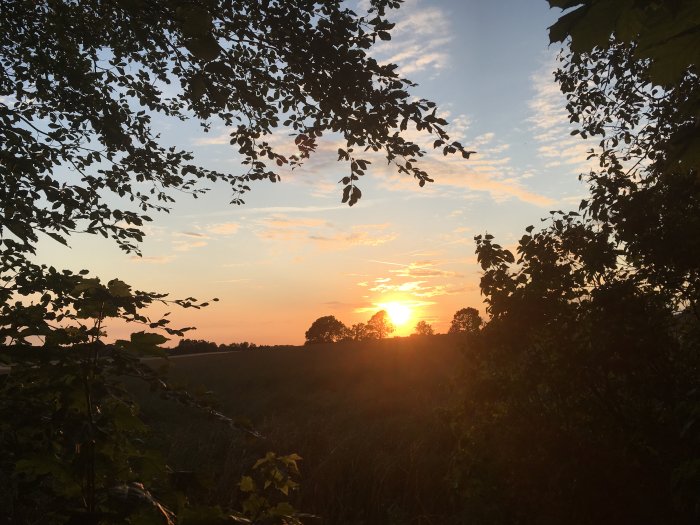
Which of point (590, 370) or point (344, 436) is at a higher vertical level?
point (590, 370)

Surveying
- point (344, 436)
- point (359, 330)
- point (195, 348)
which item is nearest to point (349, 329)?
point (359, 330)

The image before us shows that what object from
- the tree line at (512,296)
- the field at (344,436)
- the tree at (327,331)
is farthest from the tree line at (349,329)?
the tree line at (512,296)

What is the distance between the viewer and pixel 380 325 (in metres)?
81.2

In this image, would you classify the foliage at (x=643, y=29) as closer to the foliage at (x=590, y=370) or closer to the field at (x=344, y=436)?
the field at (x=344, y=436)

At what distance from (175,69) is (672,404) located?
690cm

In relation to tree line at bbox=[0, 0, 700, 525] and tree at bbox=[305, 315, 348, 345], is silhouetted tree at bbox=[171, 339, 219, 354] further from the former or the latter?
tree line at bbox=[0, 0, 700, 525]

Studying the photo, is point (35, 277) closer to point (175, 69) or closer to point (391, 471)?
point (175, 69)

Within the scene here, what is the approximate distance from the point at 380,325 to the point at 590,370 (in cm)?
7714

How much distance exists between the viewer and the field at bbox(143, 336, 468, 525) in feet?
19.3

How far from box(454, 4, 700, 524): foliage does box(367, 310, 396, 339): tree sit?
7571cm

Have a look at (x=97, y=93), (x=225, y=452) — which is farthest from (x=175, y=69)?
(x=225, y=452)

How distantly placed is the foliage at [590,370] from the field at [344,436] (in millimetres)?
725

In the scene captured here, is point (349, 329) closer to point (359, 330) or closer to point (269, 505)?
point (359, 330)

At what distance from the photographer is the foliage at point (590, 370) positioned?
4.37 meters
